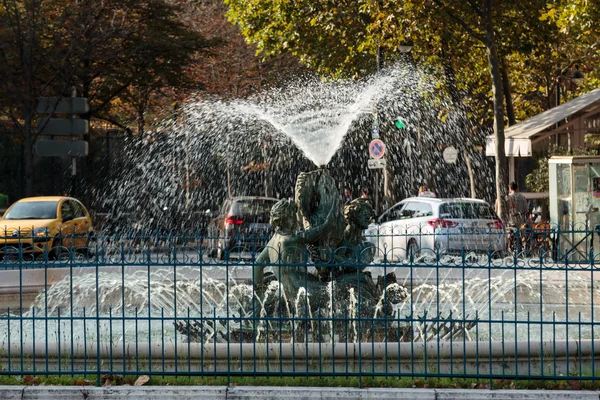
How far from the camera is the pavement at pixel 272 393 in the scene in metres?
7.94

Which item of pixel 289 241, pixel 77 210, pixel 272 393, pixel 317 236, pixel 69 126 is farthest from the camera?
pixel 77 210

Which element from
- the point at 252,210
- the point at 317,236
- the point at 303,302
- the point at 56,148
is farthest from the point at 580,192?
the point at 303,302

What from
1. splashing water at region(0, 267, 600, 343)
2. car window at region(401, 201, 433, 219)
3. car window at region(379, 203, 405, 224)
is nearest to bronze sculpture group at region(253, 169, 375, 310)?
splashing water at region(0, 267, 600, 343)

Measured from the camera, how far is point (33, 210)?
23.4m

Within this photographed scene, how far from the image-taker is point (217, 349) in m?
8.59

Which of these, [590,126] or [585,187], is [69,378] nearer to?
[585,187]

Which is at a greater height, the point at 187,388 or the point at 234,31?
the point at 234,31

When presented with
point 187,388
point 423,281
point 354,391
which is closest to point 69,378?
point 187,388

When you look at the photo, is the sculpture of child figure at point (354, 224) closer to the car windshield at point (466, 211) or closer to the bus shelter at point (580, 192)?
the bus shelter at point (580, 192)

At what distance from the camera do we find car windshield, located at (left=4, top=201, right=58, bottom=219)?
75.9 ft

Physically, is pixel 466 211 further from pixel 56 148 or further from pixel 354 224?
pixel 354 224

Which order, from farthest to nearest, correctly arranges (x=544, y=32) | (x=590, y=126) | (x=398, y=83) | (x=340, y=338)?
(x=398, y=83)
(x=544, y=32)
(x=590, y=126)
(x=340, y=338)

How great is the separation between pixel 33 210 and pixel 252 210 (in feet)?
15.4

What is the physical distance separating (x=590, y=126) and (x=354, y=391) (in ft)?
56.5
